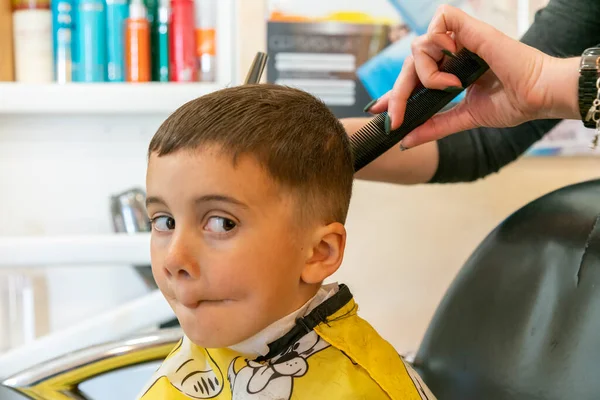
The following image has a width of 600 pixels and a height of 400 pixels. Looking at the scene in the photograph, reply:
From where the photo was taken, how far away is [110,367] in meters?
1.16

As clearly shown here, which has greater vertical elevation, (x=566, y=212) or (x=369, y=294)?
(x=566, y=212)

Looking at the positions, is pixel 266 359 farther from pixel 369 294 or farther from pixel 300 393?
pixel 369 294

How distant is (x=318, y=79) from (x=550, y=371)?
100cm

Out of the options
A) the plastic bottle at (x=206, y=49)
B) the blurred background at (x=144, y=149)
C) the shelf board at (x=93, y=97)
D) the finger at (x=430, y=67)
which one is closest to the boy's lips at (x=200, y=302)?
the finger at (x=430, y=67)

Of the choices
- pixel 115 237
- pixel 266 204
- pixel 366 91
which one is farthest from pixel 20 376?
pixel 366 91

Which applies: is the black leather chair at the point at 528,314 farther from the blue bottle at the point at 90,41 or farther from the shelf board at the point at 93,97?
the blue bottle at the point at 90,41

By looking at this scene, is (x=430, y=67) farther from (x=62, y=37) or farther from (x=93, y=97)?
(x=62, y=37)

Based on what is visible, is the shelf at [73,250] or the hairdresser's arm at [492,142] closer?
the hairdresser's arm at [492,142]

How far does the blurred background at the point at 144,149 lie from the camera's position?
1.62 m

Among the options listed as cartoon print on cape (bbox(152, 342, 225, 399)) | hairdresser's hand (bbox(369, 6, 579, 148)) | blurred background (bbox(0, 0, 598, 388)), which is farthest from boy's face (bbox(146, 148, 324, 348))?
blurred background (bbox(0, 0, 598, 388))

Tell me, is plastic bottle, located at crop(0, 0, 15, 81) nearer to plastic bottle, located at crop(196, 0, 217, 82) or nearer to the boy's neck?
plastic bottle, located at crop(196, 0, 217, 82)

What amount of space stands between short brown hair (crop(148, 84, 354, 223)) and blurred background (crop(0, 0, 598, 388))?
0.81 m

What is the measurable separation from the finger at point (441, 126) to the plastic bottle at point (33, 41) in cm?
104

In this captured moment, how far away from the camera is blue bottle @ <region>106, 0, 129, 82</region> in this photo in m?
1.67
